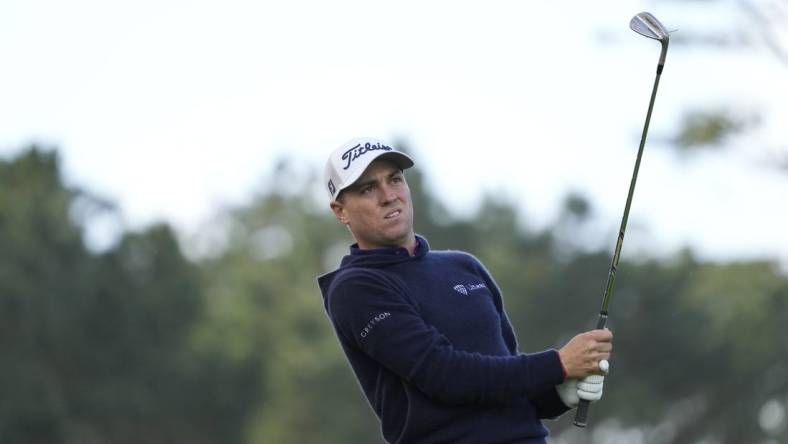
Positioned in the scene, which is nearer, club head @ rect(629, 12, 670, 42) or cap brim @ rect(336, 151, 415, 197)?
cap brim @ rect(336, 151, 415, 197)

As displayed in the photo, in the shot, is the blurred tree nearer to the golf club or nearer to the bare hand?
the golf club

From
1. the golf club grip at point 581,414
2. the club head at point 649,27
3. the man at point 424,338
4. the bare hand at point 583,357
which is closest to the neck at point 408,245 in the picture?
the man at point 424,338

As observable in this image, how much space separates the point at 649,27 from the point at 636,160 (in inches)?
22.0

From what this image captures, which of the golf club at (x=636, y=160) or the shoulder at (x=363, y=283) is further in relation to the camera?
the golf club at (x=636, y=160)

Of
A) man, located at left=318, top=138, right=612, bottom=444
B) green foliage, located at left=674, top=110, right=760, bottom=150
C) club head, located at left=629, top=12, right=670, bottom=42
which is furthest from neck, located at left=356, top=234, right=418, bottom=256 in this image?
green foliage, located at left=674, top=110, right=760, bottom=150

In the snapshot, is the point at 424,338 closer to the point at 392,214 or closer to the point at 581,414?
the point at 392,214

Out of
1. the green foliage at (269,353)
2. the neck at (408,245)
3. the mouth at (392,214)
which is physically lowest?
the neck at (408,245)

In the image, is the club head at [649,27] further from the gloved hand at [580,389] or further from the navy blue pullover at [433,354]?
the gloved hand at [580,389]

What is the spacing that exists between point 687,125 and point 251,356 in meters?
22.5

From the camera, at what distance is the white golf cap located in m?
5.10

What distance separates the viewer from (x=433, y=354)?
478cm

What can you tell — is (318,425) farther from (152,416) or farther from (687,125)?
(687,125)

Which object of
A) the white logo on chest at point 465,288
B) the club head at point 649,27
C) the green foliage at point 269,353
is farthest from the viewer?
the green foliage at point 269,353

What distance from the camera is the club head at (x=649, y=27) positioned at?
5.48m
